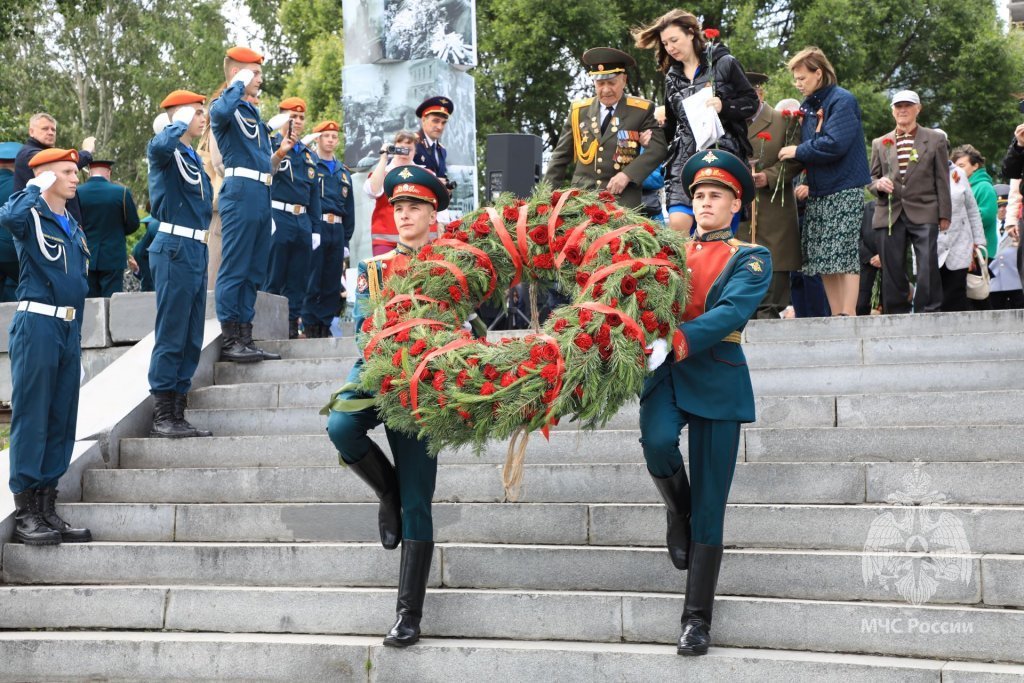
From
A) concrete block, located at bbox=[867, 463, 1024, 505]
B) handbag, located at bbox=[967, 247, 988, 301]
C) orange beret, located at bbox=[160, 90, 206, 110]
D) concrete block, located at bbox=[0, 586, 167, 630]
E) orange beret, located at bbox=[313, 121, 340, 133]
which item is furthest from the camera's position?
orange beret, located at bbox=[313, 121, 340, 133]

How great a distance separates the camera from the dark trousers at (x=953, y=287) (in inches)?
375

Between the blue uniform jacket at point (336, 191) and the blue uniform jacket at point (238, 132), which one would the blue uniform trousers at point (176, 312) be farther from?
the blue uniform jacket at point (336, 191)

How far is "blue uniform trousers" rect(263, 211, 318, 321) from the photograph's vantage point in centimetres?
1040

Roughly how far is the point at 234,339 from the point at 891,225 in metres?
4.78

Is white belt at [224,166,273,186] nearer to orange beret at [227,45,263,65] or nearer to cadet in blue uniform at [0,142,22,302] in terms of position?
orange beret at [227,45,263,65]

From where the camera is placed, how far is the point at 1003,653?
16.0ft

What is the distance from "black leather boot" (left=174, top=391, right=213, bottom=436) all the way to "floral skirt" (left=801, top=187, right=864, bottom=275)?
4478 millimetres

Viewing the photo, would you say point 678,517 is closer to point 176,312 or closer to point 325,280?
point 176,312

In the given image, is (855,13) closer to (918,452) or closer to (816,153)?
(816,153)

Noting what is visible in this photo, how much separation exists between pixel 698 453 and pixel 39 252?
3.82 metres

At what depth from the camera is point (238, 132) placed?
8734 millimetres

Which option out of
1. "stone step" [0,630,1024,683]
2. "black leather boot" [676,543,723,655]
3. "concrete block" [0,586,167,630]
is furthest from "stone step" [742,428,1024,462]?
"concrete block" [0,586,167,630]

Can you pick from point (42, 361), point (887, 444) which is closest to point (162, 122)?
point (42, 361)

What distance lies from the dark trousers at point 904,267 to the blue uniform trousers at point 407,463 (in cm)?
484
